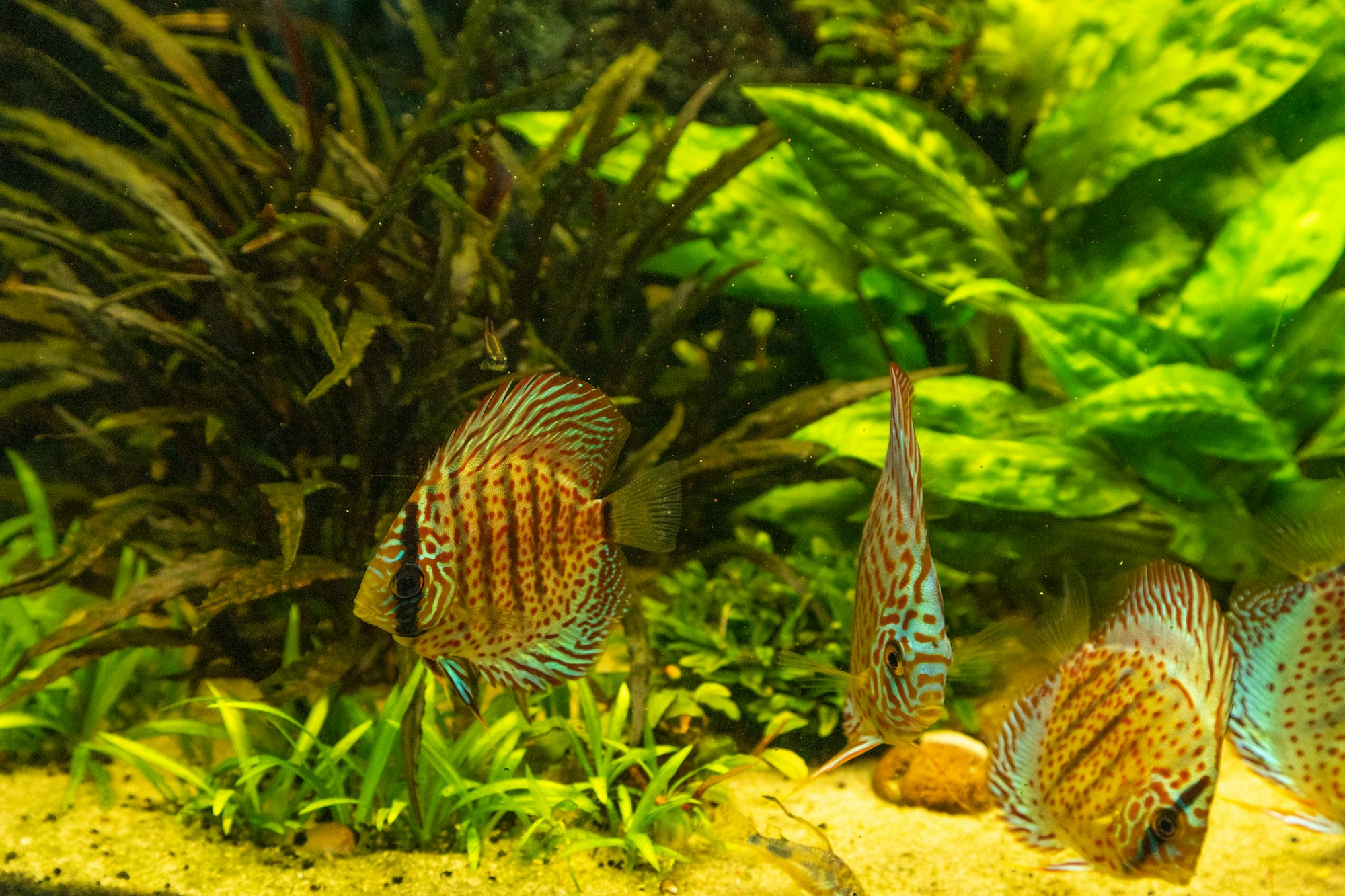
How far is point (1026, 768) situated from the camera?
55.2 inches

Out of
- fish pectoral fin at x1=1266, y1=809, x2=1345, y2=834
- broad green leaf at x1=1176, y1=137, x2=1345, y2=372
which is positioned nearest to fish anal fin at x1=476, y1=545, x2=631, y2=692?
fish pectoral fin at x1=1266, y1=809, x2=1345, y2=834

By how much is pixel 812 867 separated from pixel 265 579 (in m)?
1.37

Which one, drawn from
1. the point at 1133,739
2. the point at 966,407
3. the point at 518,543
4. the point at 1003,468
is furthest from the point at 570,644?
the point at 966,407

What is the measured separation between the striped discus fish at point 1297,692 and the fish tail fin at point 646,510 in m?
0.96

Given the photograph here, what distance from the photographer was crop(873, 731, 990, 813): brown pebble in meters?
2.27

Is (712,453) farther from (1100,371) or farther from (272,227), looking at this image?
(272,227)

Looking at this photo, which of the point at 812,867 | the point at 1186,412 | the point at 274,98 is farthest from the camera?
the point at 274,98

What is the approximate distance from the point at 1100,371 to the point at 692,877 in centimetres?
163

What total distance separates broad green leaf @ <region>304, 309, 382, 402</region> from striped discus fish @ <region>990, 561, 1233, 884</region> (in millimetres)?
1430

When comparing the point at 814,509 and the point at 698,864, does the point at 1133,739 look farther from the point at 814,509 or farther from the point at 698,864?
the point at 814,509

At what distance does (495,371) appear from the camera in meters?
2.29

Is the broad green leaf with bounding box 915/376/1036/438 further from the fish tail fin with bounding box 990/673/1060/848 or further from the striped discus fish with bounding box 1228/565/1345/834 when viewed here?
the fish tail fin with bounding box 990/673/1060/848

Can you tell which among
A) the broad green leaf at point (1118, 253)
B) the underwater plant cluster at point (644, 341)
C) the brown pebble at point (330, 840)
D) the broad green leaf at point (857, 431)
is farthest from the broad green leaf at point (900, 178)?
the brown pebble at point (330, 840)

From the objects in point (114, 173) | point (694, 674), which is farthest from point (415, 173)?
point (694, 674)
